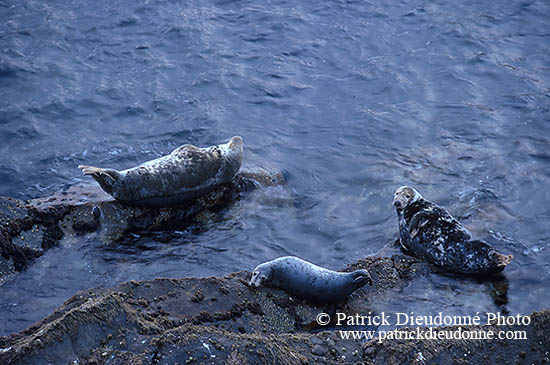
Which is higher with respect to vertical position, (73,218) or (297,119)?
(73,218)

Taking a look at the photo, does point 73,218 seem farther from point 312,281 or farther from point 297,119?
point 297,119

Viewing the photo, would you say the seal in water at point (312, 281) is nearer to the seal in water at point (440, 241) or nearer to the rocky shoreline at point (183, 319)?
the rocky shoreline at point (183, 319)

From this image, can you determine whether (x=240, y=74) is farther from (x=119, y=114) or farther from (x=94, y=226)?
(x=94, y=226)

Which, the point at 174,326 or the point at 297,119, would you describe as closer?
the point at 174,326

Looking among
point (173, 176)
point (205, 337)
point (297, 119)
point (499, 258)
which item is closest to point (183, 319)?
point (205, 337)

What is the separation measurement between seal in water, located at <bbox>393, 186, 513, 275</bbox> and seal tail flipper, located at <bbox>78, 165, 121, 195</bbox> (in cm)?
353

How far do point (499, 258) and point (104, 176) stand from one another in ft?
15.1

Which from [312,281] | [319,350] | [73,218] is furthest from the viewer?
[73,218]

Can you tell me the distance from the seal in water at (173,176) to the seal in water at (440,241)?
2357mm

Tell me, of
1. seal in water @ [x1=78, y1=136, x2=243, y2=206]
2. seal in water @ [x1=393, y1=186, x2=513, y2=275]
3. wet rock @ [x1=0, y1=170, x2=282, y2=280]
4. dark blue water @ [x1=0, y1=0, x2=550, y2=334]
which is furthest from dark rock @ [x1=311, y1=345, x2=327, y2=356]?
seal in water @ [x1=78, y1=136, x2=243, y2=206]

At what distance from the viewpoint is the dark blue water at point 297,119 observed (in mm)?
6883

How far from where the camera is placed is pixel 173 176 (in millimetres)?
7641

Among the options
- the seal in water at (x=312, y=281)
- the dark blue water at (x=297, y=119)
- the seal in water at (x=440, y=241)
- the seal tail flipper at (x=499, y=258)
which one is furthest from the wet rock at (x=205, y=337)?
the seal tail flipper at (x=499, y=258)

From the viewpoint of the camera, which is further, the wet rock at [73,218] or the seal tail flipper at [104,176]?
the seal tail flipper at [104,176]
